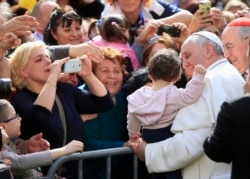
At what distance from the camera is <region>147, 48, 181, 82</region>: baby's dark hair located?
7.46 meters

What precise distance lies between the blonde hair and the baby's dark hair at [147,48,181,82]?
1.04m

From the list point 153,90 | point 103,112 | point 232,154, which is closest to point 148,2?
point 103,112

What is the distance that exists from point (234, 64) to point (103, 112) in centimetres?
115

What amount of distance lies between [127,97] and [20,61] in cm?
92

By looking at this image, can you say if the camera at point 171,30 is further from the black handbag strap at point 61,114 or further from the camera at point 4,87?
the camera at point 4,87

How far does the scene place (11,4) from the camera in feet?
38.9

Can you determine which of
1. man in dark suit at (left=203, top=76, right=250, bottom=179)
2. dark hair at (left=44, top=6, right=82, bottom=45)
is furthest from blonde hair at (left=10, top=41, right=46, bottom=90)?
man in dark suit at (left=203, top=76, right=250, bottom=179)

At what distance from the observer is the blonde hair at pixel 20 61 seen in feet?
26.1

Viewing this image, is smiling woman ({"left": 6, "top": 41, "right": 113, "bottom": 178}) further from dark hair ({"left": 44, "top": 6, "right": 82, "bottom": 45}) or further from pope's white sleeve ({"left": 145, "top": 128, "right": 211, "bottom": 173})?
dark hair ({"left": 44, "top": 6, "right": 82, "bottom": 45})

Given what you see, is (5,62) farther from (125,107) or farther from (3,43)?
(125,107)

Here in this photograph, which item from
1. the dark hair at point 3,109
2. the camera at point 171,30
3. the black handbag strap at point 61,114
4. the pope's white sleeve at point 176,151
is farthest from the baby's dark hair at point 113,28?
the dark hair at point 3,109

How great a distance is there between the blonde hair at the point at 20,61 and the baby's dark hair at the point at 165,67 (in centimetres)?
104

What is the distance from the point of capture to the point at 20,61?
7977 millimetres

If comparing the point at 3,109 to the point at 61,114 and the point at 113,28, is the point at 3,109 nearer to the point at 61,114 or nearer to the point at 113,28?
the point at 61,114
